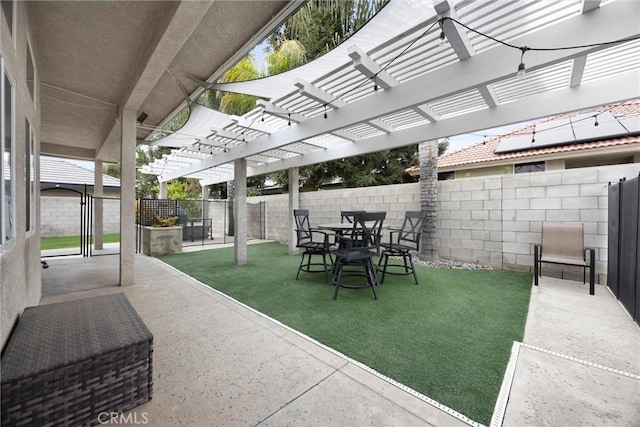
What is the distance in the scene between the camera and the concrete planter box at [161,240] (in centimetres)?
716

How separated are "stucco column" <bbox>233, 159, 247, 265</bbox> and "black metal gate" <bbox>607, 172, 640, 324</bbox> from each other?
6032 mm

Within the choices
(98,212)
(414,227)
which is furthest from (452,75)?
(98,212)

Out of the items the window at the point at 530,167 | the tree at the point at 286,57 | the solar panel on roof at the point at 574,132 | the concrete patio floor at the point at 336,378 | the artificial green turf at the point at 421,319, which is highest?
the tree at the point at 286,57

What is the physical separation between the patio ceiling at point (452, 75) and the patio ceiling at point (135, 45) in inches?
22.0

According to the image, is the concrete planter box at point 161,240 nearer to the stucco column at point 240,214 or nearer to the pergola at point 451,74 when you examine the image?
the stucco column at point 240,214

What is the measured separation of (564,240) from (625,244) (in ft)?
3.97

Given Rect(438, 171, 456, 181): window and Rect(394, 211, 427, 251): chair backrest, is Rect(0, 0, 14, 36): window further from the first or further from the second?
Rect(438, 171, 456, 181): window

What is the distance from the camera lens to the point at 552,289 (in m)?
3.98

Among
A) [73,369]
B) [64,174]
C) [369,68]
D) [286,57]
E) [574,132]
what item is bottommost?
[73,369]

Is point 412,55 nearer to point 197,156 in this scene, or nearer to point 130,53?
point 130,53

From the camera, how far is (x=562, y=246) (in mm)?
4258

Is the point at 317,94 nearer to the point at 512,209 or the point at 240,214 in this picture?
the point at 240,214

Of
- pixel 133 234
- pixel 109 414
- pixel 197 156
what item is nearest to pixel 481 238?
pixel 109 414

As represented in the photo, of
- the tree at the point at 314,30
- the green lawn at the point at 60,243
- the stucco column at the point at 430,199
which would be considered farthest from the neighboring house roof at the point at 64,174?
the stucco column at the point at 430,199
